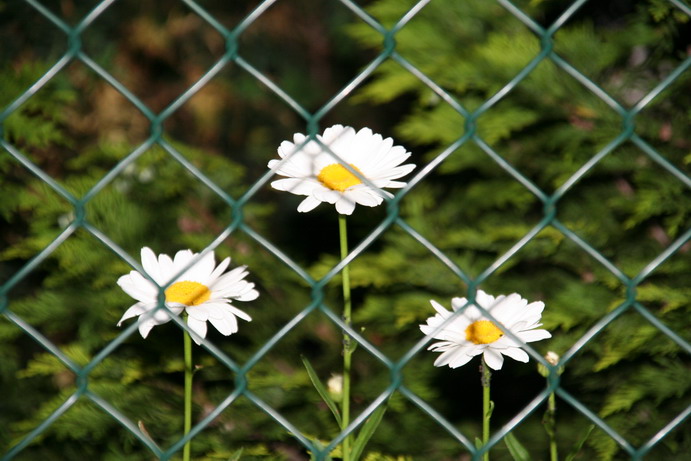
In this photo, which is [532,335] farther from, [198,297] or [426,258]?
[426,258]

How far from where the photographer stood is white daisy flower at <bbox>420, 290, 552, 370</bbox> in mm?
1133

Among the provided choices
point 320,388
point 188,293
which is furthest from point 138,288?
point 320,388

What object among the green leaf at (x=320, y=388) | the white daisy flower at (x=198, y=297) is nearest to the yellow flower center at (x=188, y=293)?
the white daisy flower at (x=198, y=297)

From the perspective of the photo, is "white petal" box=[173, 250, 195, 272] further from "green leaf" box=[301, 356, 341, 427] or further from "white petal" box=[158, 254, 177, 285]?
"green leaf" box=[301, 356, 341, 427]

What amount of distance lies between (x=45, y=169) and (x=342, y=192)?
148cm

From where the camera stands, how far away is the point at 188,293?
1126 millimetres

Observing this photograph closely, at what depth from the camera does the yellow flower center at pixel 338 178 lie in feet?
3.62

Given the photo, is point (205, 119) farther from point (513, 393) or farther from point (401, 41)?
point (513, 393)

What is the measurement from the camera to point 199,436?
1.64m

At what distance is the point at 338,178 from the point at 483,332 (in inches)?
12.3

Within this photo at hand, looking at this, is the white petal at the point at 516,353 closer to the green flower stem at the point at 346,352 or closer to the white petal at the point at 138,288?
the green flower stem at the point at 346,352

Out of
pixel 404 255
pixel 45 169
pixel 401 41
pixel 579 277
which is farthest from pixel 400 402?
pixel 45 169

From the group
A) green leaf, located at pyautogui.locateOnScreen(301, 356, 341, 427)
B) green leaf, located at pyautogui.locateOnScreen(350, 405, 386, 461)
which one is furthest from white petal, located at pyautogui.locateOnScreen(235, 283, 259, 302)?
green leaf, located at pyautogui.locateOnScreen(350, 405, 386, 461)

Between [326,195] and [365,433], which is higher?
[326,195]
